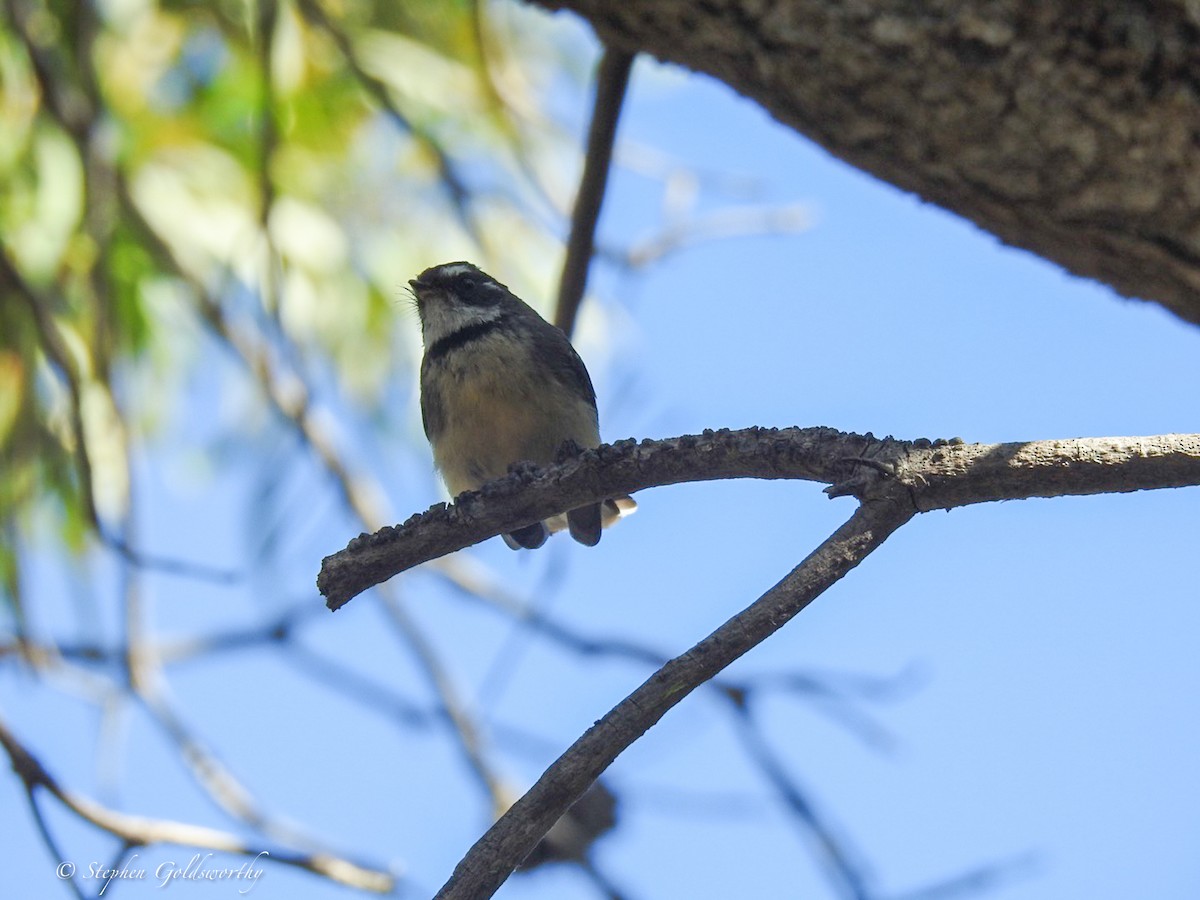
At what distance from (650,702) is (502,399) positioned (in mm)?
2752

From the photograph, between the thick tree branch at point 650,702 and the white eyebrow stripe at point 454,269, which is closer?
the thick tree branch at point 650,702

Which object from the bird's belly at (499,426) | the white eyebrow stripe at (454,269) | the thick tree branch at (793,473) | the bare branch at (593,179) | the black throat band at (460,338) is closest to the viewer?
the thick tree branch at (793,473)

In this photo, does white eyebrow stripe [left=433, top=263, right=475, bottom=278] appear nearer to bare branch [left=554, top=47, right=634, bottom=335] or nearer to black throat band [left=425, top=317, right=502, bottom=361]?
black throat band [left=425, top=317, right=502, bottom=361]

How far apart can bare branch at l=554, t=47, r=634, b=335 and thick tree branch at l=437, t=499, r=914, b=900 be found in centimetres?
161

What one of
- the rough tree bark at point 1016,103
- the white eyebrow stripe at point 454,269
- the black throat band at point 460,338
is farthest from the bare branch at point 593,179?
the white eyebrow stripe at point 454,269

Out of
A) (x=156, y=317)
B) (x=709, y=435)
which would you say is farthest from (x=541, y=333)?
(x=709, y=435)

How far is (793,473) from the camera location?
8.17 feet

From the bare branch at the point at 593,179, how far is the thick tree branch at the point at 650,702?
1.61 m

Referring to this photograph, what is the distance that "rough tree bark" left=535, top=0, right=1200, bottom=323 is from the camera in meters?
2.46

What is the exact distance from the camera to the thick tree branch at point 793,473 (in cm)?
234

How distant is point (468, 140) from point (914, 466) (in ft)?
15.7

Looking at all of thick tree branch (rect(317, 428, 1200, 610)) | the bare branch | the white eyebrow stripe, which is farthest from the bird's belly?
thick tree branch (rect(317, 428, 1200, 610))

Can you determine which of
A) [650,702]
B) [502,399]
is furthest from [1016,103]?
[502,399]

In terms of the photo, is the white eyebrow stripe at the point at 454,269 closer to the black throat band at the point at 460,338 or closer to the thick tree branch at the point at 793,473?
the black throat band at the point at 460,338
